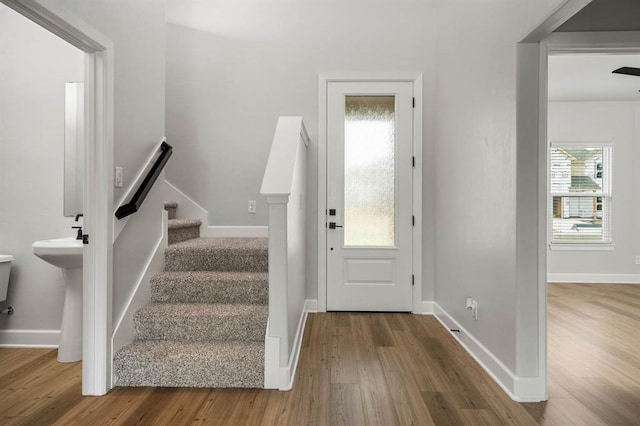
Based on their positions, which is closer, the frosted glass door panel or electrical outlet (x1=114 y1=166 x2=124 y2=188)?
electrical outlet (x1=114 y1=166 x2=124 y2=188)

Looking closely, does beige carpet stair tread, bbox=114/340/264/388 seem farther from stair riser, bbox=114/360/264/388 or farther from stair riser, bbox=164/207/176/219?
stair riser, bbox=164/207/176/219

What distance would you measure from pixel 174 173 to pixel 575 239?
18.7 feet

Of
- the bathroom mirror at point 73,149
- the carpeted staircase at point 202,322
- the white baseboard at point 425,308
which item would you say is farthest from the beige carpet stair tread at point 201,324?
the white baseboard at point 425,308

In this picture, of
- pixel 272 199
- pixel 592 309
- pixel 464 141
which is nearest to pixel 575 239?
pixel 592 309

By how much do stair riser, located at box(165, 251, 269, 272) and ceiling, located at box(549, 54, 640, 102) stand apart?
344 cm

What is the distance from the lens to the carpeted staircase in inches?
82.7

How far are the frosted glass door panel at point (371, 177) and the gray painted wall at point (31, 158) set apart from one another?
2.39 meters

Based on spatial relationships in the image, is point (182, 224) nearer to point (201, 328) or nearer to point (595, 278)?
point (201, 328)

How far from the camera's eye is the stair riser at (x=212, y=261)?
2.75 metres

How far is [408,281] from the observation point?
359 cm

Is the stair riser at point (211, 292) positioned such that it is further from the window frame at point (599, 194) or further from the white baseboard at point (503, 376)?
the window frame at point (599, 194)

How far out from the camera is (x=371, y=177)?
3629 millimetres

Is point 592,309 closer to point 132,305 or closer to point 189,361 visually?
point 189,361

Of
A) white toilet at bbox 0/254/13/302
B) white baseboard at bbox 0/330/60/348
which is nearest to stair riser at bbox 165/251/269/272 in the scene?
white baseboard at bbox 0/330/60/348
